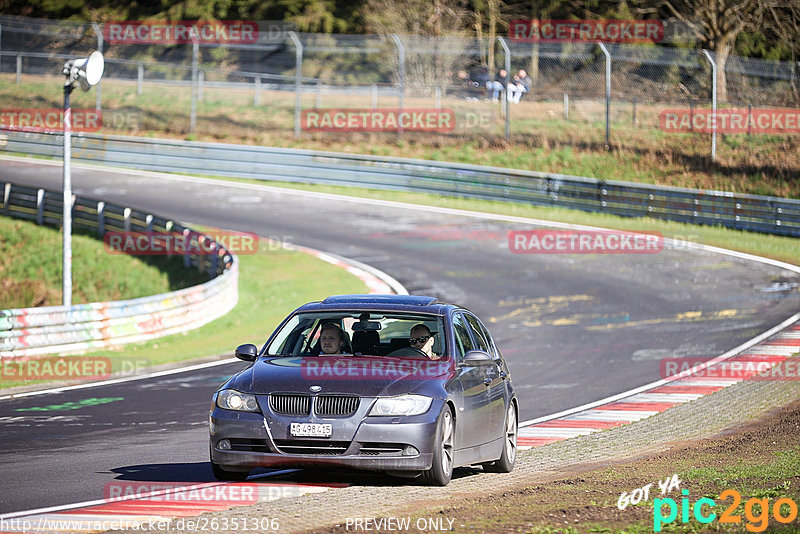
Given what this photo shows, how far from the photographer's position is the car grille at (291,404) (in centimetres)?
821

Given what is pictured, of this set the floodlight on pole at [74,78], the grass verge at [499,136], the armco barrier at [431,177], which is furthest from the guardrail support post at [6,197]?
the floodlight on pole at [74,78]

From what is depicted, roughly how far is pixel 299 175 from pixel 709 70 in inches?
555

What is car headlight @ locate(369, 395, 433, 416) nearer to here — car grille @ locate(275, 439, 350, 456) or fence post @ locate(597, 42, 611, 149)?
car grille @ locate(275, 439, 350, 456)

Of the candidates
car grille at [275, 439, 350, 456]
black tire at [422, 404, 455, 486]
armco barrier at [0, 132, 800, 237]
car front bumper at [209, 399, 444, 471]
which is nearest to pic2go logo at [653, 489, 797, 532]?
black tire at [422, 404, 455, 486]

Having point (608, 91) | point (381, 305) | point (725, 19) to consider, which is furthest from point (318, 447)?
point (725, 19)

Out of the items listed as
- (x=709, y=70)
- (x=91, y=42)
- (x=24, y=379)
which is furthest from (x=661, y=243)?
(x=91, y=42)

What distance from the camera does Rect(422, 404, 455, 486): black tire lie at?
8.22 meters

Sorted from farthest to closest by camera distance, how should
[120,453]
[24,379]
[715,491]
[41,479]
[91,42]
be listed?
[91,42] → [24,379] → [120,453] → [41,479] → [715,491]

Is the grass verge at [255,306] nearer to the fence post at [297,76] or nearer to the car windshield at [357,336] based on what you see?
the car windshield at [357,336]

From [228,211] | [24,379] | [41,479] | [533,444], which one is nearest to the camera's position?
[41,479]

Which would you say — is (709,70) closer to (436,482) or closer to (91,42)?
(91,42)

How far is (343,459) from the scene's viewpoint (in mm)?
8086

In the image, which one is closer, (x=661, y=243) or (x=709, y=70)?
(x=661, y=243)

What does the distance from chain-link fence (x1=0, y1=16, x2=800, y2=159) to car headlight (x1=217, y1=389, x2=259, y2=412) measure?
28.5 m
